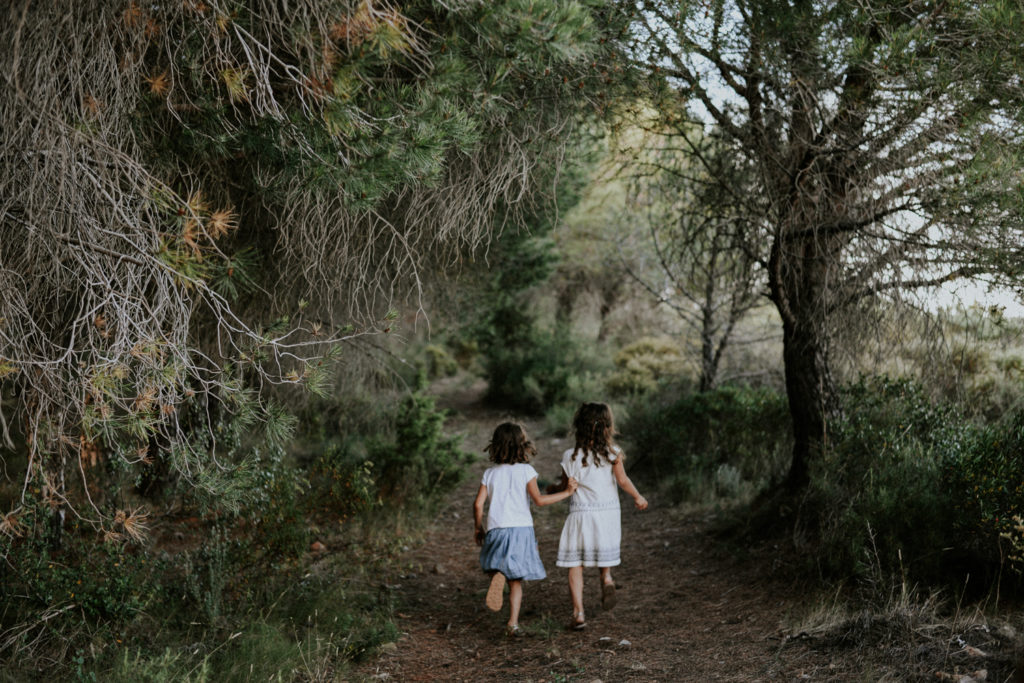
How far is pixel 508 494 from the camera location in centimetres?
571

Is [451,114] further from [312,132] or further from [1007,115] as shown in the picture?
[1007,115]

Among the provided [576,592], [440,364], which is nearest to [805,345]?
[576,592]

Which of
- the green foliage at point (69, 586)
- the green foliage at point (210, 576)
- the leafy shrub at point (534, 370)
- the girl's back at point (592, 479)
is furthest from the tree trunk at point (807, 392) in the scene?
the leafy shrub at point (534, 370)

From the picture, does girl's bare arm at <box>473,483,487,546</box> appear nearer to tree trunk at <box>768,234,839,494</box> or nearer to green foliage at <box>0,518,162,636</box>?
green foliage at <box>0,518,162,636</box>

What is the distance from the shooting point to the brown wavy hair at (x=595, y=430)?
5.89 m

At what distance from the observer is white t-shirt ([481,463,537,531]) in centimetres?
570

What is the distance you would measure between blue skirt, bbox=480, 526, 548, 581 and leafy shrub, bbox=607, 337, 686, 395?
778cm

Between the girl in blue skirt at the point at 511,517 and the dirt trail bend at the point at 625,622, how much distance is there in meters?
0.42

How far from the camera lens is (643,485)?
1008cm

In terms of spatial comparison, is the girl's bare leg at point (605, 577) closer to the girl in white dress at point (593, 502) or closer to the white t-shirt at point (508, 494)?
the girl in white dress at point (593, 502)

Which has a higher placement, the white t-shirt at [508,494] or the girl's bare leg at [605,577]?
the white t-shirt at [508,494]

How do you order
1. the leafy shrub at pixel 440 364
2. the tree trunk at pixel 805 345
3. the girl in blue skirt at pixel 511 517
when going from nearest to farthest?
1. the girl in blue skirt at pixel 511 517
2. the tree trunk at pixel 805 345
3. the leafy shrub at pixel 440 364

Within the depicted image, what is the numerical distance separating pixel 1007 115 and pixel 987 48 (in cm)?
42

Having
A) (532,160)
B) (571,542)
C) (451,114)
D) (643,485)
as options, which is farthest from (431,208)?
(643,485)
